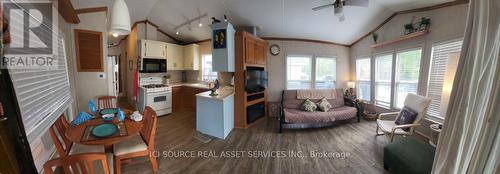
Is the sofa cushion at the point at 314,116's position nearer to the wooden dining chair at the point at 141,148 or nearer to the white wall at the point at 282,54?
the white wall at the point at 282,54

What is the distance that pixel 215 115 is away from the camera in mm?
3035

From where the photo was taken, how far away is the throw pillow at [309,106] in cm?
383

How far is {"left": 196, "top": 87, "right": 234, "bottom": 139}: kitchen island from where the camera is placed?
9.78 ft

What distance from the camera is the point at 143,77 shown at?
468 centimetres

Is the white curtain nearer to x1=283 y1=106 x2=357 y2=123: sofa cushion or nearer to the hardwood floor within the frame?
the hardwood floor

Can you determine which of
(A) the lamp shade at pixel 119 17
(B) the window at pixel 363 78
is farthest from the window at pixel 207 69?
(B) the window at pixel 363 78

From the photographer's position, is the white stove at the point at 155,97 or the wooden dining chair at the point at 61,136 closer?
the wooden dining chair at the point at 61,136

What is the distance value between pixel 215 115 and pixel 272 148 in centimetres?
112

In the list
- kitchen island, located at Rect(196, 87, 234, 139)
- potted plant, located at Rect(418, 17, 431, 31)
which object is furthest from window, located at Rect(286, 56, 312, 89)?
potted plant, located at Rect(418, 17, 431, 31)

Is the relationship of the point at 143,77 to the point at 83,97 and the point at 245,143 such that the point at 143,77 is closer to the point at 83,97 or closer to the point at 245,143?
the point at 83,97

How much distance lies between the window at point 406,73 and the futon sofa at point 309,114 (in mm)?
860

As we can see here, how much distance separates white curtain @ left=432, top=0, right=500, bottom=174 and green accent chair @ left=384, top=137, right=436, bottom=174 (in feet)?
1.90

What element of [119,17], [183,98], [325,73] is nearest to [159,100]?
[183,98]

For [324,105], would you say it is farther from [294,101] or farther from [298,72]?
[298,72]
